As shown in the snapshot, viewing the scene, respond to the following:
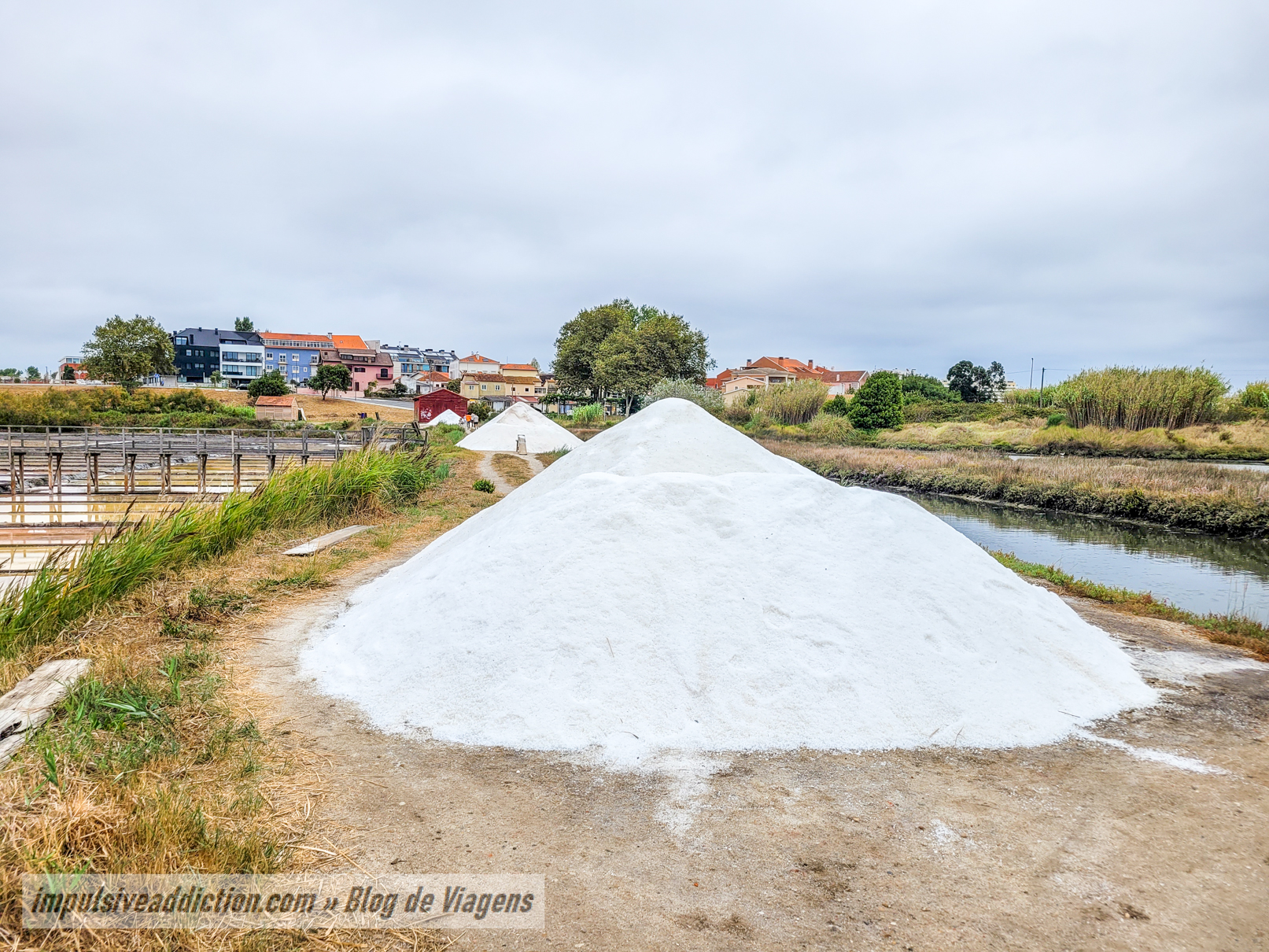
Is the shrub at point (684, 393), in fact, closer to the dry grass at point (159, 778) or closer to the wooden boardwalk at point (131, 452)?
the wooden boardwalk at point (131, 452)

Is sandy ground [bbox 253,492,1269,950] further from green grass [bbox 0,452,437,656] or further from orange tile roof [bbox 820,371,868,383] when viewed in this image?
orange tile roof [bbox 820,371,868,383]

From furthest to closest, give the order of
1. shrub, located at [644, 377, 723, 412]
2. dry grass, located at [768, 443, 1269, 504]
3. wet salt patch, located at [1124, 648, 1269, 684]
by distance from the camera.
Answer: shrub, located at [644, 377, 723, 412] → dry grass, located at [768, 443, 1269, 504] → wet salt patch, located at [1124, 648, 1269, 684]

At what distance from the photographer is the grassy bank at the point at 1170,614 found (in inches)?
237

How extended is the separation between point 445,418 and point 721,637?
1451 inches

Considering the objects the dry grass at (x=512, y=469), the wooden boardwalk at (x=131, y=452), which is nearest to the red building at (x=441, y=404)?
the wooden boardwalk at (x=131, y=452)

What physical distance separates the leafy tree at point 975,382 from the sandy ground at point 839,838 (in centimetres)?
6382

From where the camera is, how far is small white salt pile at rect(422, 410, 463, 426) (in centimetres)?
3906

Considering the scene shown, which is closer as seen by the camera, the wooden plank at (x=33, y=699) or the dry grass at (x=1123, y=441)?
the wooden plank at (x=33, y=699)

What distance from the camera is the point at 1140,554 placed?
1322 centimetres

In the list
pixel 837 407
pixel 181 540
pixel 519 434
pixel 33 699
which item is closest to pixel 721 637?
pixel 33 699

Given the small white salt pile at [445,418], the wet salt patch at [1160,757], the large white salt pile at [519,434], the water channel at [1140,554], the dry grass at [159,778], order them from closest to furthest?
the dry grass at [159,778], the wet salt patch at [1160,757], the water channel at [1140,554], the large white salt pile at [519,434], the small white salt pile at [445,418]

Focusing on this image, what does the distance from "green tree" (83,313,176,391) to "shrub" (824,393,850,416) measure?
4594cm

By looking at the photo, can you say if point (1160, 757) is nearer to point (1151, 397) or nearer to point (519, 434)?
point (519, 434)

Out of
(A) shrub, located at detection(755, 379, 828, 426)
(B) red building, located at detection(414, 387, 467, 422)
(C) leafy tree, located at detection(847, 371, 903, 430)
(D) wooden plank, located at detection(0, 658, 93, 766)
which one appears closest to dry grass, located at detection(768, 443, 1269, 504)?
(C) leafy tree, located at detection(847, 371, 903, 430)
